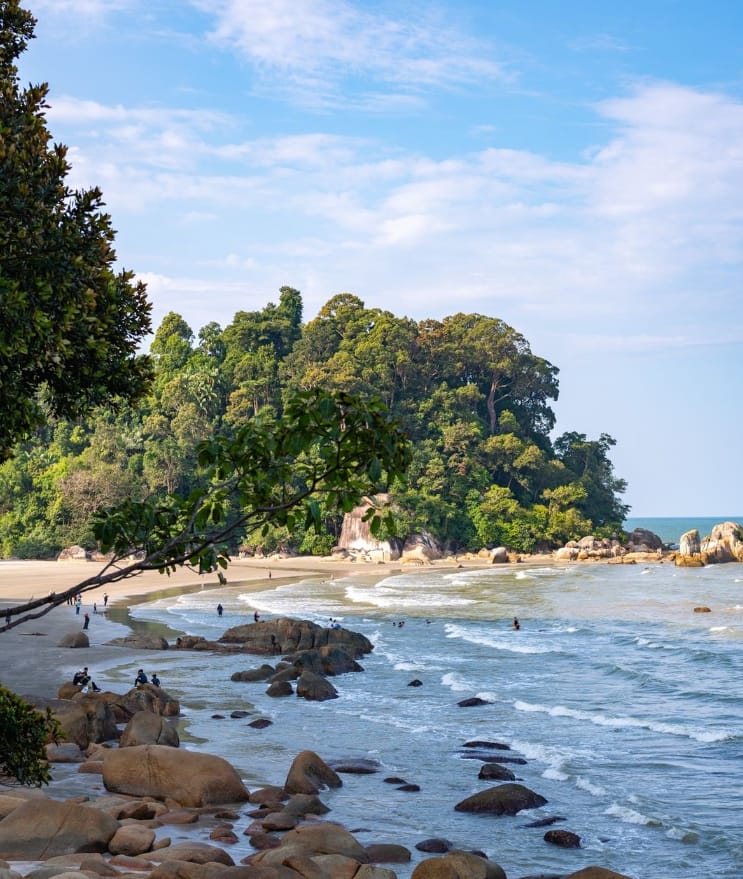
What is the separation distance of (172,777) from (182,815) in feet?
4.25

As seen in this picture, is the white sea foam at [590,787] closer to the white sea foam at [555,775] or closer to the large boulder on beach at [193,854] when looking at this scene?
the white sea foam at [555,775]

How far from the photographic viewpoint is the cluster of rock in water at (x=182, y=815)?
1275 centimetres

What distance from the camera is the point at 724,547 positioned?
97.5m

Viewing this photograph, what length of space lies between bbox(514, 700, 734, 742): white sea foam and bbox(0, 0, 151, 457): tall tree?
20550mm

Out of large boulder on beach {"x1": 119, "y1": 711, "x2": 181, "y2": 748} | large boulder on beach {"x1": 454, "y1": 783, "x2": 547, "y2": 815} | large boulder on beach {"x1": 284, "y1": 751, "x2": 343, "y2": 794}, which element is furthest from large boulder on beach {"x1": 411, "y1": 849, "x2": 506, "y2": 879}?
large boulder on beach {"x1": 119, "y1": 711, "x2": 181, "y2": 748}

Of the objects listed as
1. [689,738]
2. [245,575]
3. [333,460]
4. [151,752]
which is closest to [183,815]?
[151,752]

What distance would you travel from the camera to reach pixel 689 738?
24609mm

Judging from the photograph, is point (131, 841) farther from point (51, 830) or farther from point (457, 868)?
point (457, 868)

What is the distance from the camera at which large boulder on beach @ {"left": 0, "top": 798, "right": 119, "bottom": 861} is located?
13.1 metres

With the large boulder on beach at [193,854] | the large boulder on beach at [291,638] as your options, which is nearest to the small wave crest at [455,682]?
the large boulder on beach at [291,638]

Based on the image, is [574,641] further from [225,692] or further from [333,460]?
[333,460]

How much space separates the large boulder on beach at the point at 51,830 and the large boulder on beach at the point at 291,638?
23.8 m

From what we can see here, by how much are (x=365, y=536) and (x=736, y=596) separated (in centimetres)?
4209

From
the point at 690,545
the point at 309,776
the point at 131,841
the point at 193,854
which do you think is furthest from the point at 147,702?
the point at 690,545
